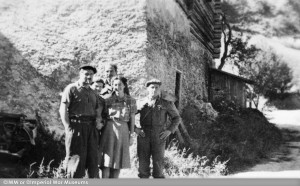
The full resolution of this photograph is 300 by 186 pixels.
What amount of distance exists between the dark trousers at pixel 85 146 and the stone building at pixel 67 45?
113 inches

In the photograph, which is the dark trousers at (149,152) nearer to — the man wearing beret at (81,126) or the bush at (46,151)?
the man wearing beret at (81,126)

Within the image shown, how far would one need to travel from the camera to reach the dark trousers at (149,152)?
15.7 ft

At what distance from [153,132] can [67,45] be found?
3757 millimetres

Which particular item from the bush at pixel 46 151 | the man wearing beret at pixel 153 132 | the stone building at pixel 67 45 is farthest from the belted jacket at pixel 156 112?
the bush at pixel 46 151

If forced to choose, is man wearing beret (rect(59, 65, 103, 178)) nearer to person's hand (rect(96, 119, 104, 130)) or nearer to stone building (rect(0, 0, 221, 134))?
person's hand (rect(96, 119, 104, 130))

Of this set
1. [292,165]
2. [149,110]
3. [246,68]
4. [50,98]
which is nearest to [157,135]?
[149,110]

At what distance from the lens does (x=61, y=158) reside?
6574mm

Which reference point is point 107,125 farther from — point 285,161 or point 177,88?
point 285,161

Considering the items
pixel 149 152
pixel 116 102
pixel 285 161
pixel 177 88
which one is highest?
pixel 177 88

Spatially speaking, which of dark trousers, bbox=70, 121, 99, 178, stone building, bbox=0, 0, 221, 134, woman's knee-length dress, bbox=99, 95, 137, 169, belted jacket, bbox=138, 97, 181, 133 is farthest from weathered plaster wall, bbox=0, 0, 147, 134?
dark trousers, bbox=70, 121, 99, 178

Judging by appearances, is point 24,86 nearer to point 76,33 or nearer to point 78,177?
point 76,33

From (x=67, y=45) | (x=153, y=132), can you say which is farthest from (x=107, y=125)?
(x=67, y=45)

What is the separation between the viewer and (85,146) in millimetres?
4148

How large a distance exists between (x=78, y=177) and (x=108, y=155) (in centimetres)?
50
